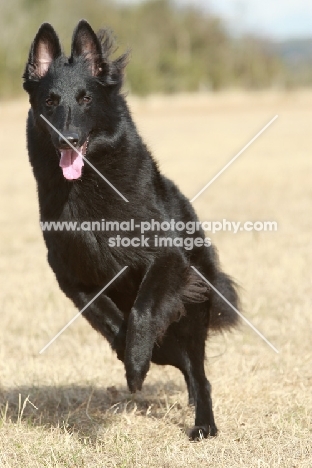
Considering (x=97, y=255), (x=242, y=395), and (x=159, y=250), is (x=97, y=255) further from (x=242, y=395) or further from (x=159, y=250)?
(x=242, y=395)

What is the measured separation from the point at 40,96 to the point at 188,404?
87.0 inches

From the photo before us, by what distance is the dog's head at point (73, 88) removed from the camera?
3914 mm

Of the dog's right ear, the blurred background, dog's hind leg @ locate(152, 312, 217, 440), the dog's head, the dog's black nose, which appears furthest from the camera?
the blurred background

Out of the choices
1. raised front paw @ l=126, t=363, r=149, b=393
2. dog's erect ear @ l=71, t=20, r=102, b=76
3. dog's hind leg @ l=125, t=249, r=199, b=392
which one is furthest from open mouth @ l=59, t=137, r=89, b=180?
raised front paw @ l=126, t=363, r=149, b=393

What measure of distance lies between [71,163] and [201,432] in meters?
1.71

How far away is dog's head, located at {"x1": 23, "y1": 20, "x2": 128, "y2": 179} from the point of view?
3914 millimetres

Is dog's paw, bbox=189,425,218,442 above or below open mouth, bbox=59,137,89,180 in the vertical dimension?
below

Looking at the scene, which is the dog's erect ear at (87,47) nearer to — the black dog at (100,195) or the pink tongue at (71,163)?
the black dog at (100,195)

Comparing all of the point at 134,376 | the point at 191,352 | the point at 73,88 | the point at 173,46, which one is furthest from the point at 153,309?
the point at 173,46

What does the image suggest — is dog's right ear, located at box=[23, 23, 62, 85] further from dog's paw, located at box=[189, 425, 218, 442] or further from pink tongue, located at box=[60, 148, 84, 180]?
dog's paw, located at box=[189, 425, 218, 442]

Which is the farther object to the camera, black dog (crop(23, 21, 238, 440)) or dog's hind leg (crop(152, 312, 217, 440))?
dog's hind leg (crop(152, 312, 217, 440))

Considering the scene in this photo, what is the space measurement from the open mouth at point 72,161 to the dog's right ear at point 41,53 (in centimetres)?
52

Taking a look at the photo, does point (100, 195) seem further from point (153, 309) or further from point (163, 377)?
point (163, 377)

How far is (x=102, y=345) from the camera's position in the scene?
6.19m
